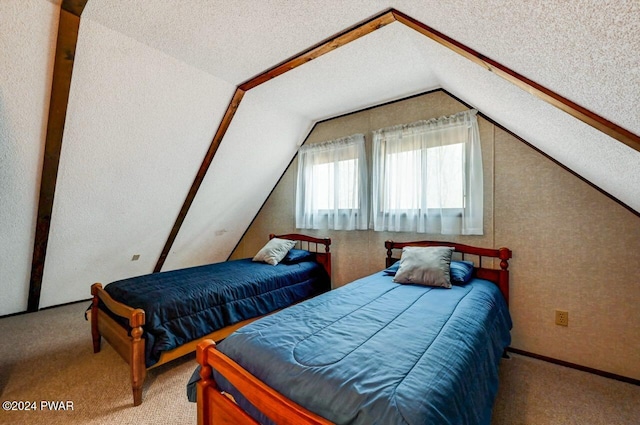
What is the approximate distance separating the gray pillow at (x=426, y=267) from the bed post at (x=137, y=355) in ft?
6.54

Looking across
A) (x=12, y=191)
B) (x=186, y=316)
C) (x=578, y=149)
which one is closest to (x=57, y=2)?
(x=12, y=191)

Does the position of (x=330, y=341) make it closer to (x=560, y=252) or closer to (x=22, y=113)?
(x=560, y=252)

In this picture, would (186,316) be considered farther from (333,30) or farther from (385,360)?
(333,30)

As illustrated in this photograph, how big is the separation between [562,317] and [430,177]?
1621mm

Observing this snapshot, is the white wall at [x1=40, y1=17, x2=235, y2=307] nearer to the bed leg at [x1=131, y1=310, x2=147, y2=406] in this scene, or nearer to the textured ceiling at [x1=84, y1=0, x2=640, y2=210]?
the textured ceiling at [x1=84, y1=0, x2=640, y2=210]

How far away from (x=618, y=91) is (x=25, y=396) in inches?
144

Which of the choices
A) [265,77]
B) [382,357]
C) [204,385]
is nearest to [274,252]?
[265,77]

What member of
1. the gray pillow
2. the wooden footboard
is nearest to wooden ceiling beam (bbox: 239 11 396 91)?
the gray pillow

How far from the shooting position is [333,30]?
192cm

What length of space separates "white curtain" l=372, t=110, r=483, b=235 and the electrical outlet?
2.91ft

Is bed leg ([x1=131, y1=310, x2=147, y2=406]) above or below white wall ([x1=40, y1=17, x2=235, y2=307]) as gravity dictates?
below

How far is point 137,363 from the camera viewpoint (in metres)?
1.81

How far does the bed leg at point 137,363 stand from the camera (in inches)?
70.7

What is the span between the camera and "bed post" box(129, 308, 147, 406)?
70.7 inches
